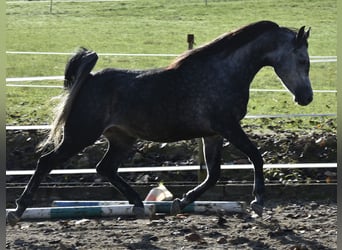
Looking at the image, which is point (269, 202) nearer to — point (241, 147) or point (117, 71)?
point (241, 147)

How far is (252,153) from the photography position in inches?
243

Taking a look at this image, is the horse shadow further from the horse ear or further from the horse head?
the horse ear

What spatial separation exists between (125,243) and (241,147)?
120 cm

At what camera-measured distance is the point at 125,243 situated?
5.66m

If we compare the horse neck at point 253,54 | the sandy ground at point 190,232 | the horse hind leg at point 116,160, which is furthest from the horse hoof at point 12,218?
the horse neck at point 253,54

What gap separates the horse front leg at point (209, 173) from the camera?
6.37 m

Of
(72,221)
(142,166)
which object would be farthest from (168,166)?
(72,221)

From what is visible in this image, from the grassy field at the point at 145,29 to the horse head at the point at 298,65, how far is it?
5.21 m

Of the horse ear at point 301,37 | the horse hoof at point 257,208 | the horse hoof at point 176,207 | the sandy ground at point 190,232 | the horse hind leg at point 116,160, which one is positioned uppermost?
the horse ear at point 301,37

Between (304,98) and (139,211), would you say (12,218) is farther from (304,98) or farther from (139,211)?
(304,98)

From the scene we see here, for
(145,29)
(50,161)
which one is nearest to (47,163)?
(50,161)

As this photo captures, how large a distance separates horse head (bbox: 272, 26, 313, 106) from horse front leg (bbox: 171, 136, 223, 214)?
0.77 metres

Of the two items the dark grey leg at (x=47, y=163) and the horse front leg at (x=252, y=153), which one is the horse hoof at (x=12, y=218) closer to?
the dark grey leg at (x=47, y=163)

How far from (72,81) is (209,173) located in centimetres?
133
